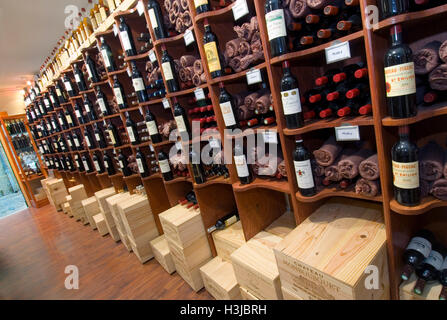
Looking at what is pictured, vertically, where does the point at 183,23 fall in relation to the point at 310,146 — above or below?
above

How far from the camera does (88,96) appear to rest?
3.57 m

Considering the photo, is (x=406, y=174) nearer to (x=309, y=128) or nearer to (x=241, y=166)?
(x=309, y=128)

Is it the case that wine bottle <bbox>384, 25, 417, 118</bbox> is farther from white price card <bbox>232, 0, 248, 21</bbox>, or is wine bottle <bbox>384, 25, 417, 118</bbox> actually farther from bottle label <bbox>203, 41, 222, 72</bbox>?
bottle label <bbox>203, 41, 222, 72</bbox>

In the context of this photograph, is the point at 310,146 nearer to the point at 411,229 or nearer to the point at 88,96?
the point at 411,229

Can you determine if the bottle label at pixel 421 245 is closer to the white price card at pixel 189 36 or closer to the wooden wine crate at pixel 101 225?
the white price card at pixel 189 36

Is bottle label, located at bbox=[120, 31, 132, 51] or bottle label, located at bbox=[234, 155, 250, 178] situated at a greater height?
bottle label, located at bbox=[120, 31, 132, 51]

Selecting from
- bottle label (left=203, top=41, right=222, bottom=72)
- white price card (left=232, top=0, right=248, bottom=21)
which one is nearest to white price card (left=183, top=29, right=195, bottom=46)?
bottle label (left=203, top=41, right=222, bottom=72)

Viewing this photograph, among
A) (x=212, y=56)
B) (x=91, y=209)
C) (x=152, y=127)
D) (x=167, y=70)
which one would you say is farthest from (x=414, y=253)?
(x=91, y=209)

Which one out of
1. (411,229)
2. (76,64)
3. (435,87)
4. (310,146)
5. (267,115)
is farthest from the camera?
(76,64)

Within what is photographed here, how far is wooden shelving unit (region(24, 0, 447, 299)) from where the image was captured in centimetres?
107

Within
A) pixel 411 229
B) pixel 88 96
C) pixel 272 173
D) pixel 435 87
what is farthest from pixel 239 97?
pixel 88 96

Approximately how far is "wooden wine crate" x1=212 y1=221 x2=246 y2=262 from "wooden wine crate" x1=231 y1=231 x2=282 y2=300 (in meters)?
0.19

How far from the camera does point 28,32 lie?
3.66m
